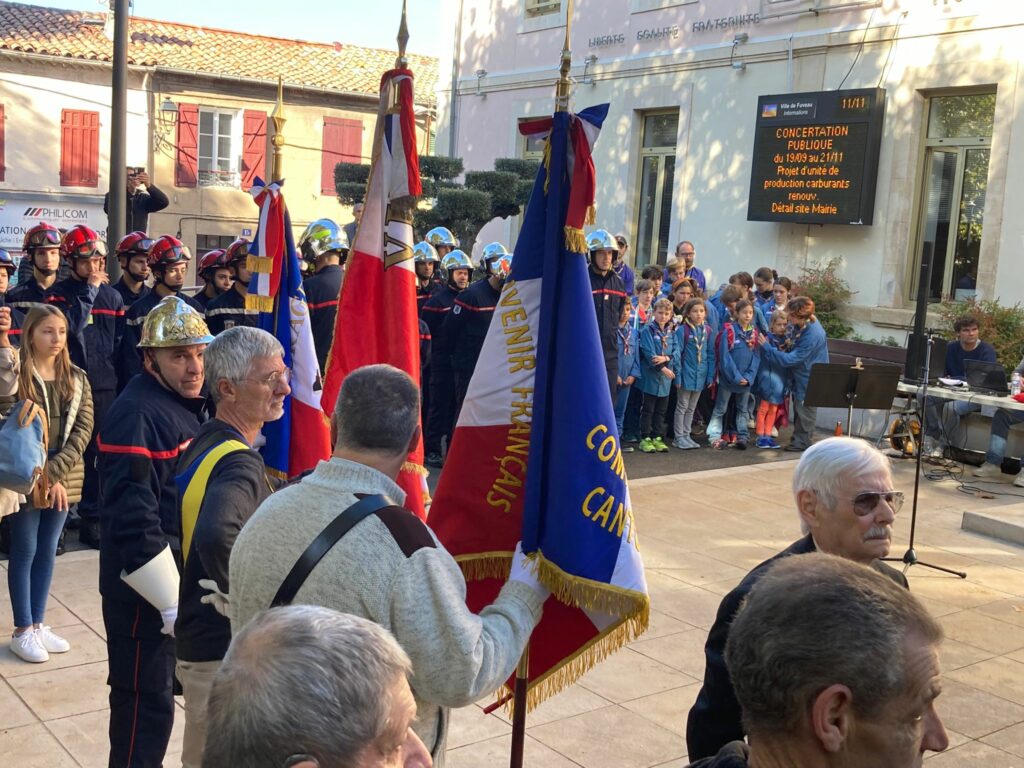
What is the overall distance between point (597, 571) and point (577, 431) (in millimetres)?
443

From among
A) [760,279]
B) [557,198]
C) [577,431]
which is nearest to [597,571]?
[577,431]

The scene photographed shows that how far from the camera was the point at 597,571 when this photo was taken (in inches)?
128

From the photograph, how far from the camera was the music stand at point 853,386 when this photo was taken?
34.2 ft

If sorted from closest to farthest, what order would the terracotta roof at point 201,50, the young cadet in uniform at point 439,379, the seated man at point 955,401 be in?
the young cadet in uniform at point 439,379 < the seated man at point 955,401 < the terracotta roof at point 201,50

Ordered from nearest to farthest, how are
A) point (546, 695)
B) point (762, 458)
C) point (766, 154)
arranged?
point (546, 695) → point (762, 458) → point (766, 154)

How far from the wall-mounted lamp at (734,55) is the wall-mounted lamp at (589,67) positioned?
11.6 ft

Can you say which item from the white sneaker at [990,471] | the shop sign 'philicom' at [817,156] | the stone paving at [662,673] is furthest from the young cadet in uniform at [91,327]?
the shop sign 'philicom' at [817,156]

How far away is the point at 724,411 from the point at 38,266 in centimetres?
839

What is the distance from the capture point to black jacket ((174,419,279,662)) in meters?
3.29

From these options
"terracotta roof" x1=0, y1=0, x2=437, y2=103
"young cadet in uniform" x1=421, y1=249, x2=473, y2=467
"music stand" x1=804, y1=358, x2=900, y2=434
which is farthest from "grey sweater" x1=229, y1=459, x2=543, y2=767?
"terracotta roof" x1=0, y1=0, x2=437, y2=103

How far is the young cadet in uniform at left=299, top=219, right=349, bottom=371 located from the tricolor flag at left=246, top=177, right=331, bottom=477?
358 cm

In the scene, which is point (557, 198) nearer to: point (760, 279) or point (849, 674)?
point (849, 674)

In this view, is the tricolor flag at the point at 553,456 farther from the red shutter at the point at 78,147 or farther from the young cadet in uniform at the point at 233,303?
the red shutter at the point at 78,147

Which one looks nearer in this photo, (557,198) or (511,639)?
(511,639)
